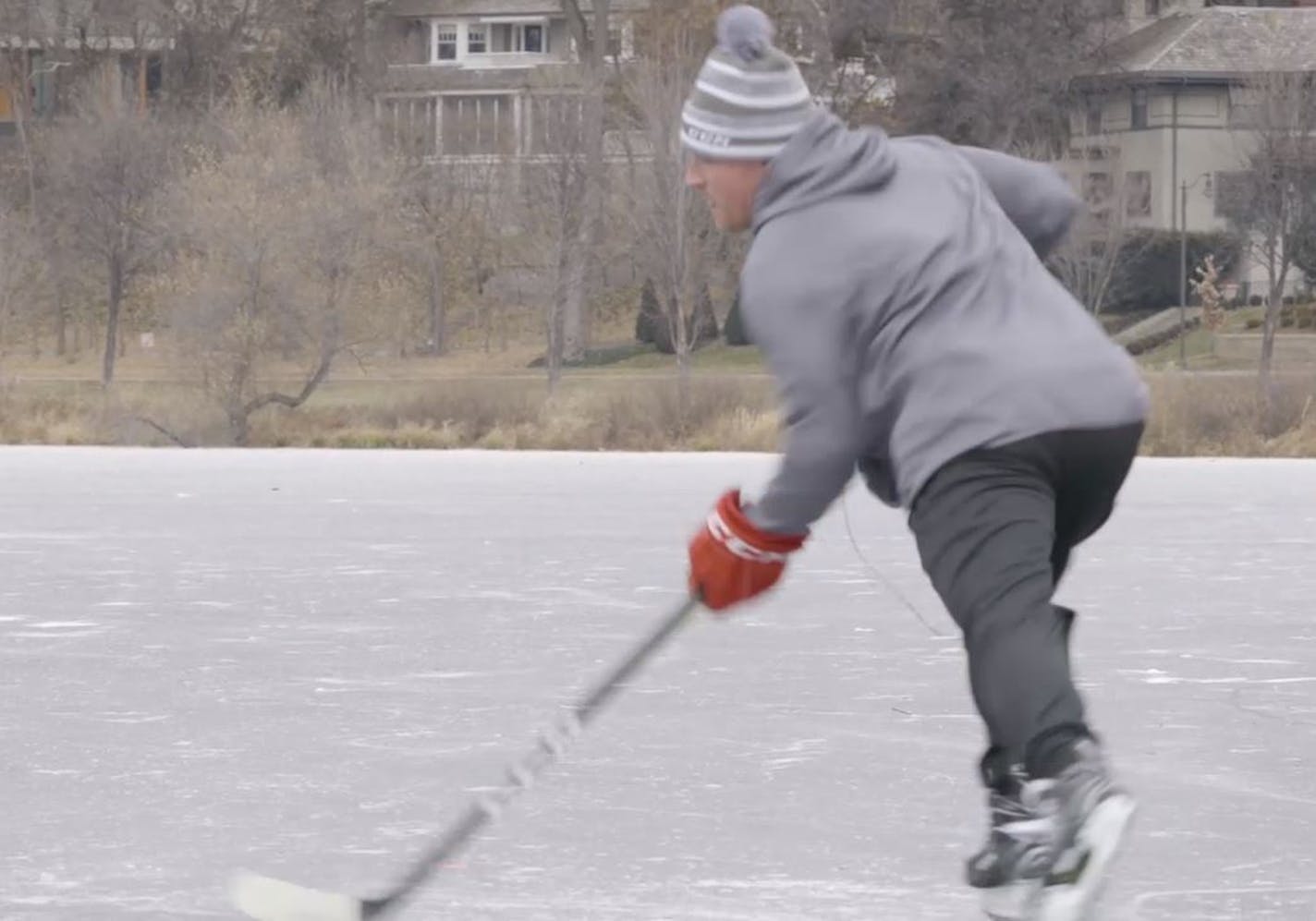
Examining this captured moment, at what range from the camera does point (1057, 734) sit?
128 inches

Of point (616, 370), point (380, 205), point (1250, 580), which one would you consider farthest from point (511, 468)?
point (616, 370)

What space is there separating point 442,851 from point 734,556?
65 cm

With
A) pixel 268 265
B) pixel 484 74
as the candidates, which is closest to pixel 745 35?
pixel 268 265

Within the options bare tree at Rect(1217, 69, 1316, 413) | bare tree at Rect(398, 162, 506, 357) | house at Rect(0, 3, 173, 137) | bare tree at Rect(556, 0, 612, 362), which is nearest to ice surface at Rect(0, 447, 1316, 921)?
bare tree at Rect(556, 0, 612, 362)

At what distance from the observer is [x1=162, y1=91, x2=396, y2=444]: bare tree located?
2244cm

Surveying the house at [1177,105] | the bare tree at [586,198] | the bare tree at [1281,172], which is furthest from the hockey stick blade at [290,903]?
the house at [1177,105]

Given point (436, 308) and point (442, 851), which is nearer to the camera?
point (442, 851)

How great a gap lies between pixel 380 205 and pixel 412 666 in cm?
2463

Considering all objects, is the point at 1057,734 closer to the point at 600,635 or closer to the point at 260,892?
the point at 260,892

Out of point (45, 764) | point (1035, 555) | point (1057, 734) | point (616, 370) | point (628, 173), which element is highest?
point (1035, 555)

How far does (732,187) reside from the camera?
11.5 ft

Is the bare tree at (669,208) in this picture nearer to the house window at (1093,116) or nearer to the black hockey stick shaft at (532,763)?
the house window at (1093,116)

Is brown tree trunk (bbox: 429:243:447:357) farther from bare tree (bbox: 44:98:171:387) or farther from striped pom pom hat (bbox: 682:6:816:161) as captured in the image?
striped pom pom hat (bbox: 682:6:816:161)

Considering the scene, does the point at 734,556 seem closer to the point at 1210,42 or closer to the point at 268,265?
the point at 268,265
